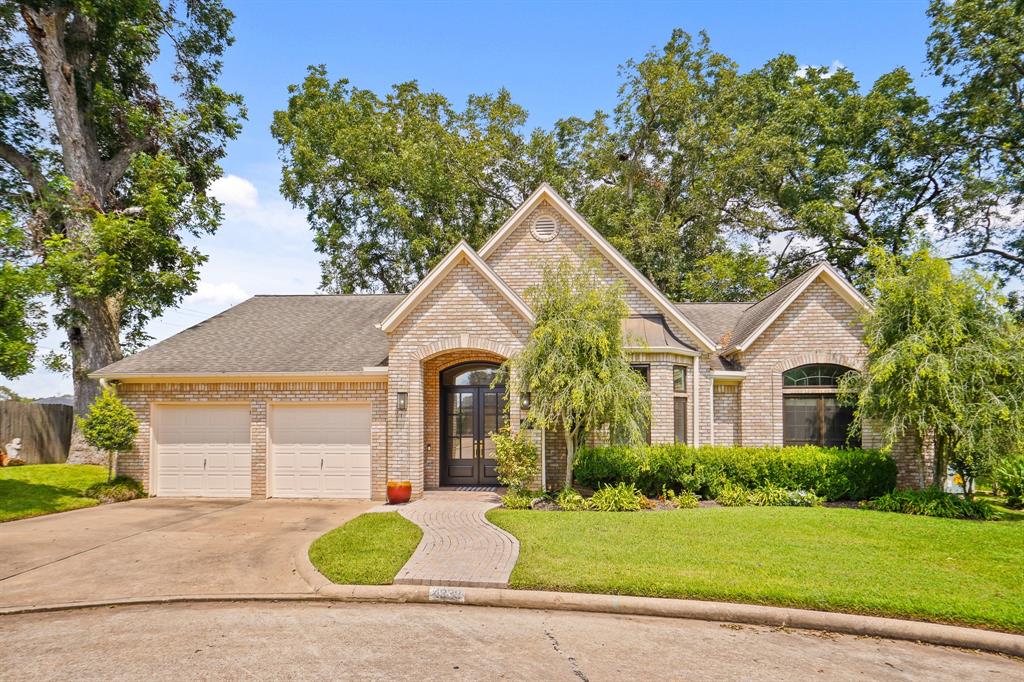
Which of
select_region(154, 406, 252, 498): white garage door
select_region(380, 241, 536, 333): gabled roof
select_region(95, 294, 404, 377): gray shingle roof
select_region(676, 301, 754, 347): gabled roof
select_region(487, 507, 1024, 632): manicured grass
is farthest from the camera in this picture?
select_region(676, 301, 754, 347): gabled roof

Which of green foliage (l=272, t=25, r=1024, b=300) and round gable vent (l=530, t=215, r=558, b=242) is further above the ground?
green foliage (l=272, t=25, r=1024, b=300)

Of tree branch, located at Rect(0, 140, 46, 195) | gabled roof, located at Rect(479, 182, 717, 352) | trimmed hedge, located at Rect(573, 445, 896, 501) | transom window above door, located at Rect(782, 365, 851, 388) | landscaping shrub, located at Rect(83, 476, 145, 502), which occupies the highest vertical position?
tree branch, located at Rect(0, 140, 46, 195)

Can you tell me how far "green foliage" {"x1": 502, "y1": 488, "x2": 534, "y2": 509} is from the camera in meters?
12.0

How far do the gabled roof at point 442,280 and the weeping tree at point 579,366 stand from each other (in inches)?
31.3

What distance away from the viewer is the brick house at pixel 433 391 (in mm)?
13586

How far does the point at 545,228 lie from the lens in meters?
16.7

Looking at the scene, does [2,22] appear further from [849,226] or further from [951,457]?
[849,226]

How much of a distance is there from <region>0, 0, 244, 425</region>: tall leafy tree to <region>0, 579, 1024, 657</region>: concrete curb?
1467cm

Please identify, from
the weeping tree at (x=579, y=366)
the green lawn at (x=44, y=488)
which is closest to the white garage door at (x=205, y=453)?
the green lawn at (x=44, y=488)

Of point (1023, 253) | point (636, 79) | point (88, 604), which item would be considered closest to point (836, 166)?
point (1023, 253)

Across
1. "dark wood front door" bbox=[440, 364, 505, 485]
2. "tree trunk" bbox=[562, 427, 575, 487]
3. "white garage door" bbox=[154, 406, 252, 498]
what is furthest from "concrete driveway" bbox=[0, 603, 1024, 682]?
"dark wood front door" bbox=[440, 364, 505, 485]

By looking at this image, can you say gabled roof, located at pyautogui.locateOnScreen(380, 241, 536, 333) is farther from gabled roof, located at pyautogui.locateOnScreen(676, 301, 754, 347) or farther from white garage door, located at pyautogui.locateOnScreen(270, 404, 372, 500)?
gabled roof, located at pyautogui.locateOnScreen(676, 301, 754, 347)

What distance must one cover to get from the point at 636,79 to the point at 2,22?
2686 cm

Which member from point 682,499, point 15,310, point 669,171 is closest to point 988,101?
point 669,171
